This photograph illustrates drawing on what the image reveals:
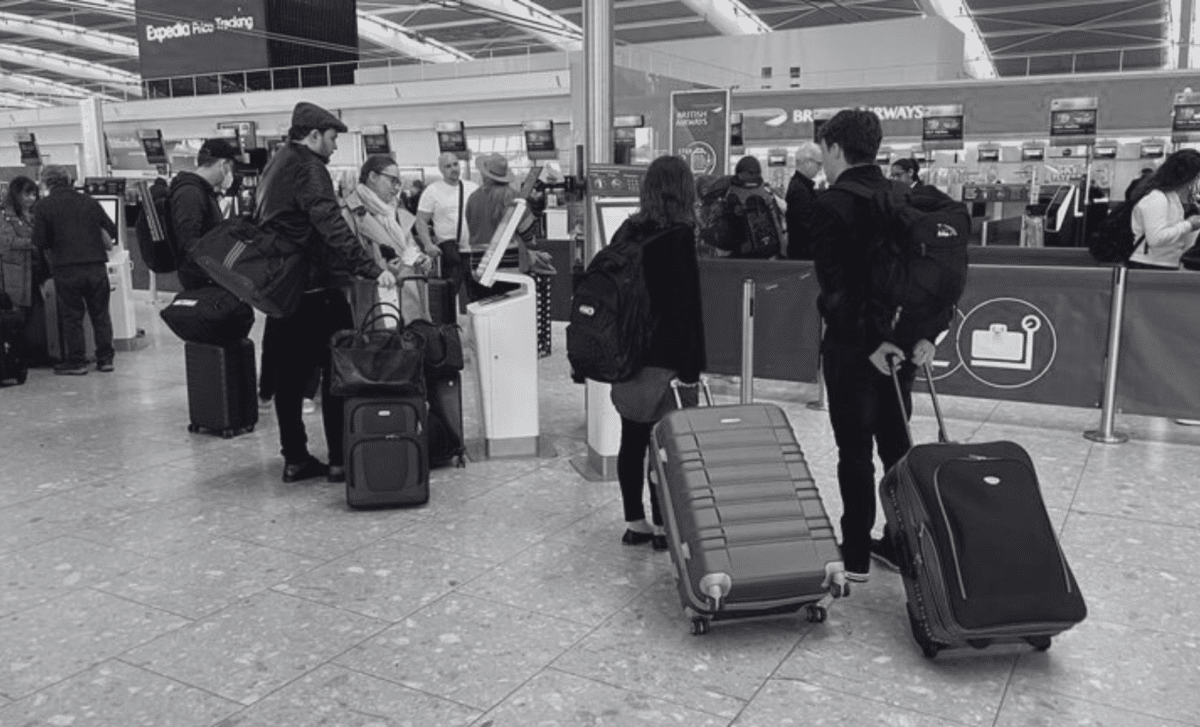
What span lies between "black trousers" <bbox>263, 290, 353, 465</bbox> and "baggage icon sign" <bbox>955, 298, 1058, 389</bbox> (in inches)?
136

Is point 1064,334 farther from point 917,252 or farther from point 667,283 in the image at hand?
point 667,283

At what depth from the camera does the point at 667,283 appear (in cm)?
327

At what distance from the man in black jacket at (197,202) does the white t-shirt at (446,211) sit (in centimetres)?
195

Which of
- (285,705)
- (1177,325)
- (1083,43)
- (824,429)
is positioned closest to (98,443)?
(285,705)

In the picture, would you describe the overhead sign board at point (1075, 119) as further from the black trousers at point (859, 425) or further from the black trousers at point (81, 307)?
the black trousers at point (81, 307)

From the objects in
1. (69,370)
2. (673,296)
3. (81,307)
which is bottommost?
(69,370)

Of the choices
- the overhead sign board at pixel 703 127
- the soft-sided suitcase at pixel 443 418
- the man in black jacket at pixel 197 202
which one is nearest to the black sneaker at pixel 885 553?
the soft-sided suitcase at pixel 443 418

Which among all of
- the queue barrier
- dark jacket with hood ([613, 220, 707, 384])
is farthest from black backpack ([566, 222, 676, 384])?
the queue barrier

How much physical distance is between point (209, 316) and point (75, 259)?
251cm

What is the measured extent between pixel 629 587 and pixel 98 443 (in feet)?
11.3

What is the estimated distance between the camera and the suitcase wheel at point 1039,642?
2.69m

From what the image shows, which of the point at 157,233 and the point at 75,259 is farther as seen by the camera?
the point at 75,259

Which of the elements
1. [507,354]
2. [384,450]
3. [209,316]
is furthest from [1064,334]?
[209,316]

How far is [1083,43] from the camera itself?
91.2 ft
